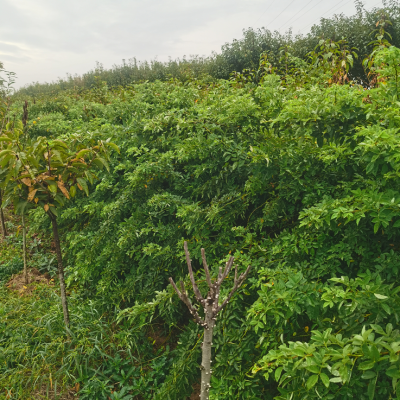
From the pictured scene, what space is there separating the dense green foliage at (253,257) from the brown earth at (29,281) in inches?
9.6

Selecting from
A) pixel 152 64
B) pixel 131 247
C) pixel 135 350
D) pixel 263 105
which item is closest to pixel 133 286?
pixel 131 247

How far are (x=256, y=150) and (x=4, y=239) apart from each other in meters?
4.70

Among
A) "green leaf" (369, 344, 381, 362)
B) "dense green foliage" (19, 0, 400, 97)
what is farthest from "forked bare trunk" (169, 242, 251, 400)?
"dense green foliage" (19, 0, 400, 97)

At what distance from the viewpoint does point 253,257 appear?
7.36 feet

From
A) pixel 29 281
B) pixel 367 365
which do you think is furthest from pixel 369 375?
pixel 29 281

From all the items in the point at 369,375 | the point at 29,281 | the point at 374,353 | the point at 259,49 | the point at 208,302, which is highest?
the point at 259,49

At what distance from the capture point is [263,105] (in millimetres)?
2588

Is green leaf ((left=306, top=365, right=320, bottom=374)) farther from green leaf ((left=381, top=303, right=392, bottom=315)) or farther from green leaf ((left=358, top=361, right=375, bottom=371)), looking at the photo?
green leaf ((left=381, top=303, right=392, bottom=315))

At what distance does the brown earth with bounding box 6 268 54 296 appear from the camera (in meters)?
3.82

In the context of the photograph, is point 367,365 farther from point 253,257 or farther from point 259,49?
point 259,49

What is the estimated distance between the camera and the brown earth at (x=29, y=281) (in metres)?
3.82

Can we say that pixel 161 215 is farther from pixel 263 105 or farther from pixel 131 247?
pixel 263 105

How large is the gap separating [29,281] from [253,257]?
3282 mm

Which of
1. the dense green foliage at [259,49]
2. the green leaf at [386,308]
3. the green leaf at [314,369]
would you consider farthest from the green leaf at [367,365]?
the dense green foliage at [259,49]
